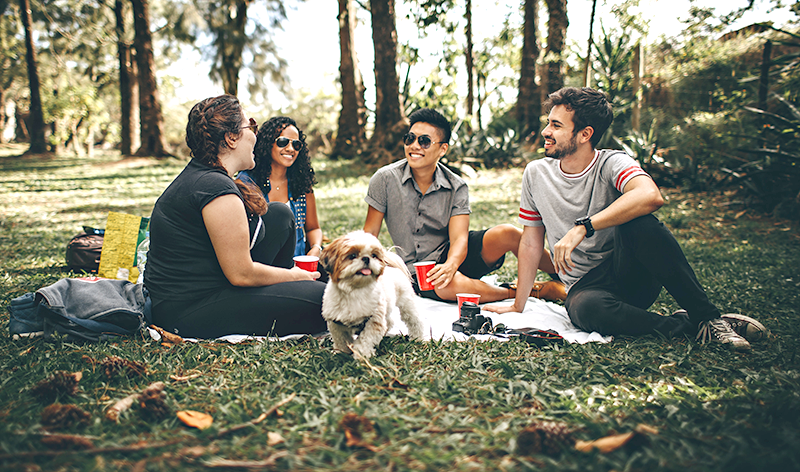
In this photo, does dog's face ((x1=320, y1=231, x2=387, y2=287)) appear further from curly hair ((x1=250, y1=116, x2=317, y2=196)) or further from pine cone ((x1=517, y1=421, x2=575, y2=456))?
curly hair ((x1=250, y1=116, x2=317, y2=196))

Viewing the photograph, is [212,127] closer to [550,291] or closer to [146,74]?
[550,291]

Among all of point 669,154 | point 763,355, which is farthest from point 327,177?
point 763,355

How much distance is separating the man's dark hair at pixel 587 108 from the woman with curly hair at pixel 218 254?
2.14m

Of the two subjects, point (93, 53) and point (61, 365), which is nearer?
point (61, 365)

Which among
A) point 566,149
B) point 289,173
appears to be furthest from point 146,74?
point 566,149

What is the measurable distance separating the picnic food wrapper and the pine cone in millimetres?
3737

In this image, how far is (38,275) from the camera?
15.1 ft

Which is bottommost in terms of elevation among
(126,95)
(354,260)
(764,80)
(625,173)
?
(354,260)

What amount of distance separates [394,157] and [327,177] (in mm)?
2053

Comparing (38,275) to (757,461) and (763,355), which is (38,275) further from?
(763,355)

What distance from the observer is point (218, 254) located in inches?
106

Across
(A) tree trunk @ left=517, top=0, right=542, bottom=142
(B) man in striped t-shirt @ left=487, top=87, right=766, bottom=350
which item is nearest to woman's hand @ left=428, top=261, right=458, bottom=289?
(B) man in striped t-shirt @ left=487, top=87, right=766, bottom=350

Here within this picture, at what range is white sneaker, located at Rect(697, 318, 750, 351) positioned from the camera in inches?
108

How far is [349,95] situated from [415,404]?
14258 millimetres
